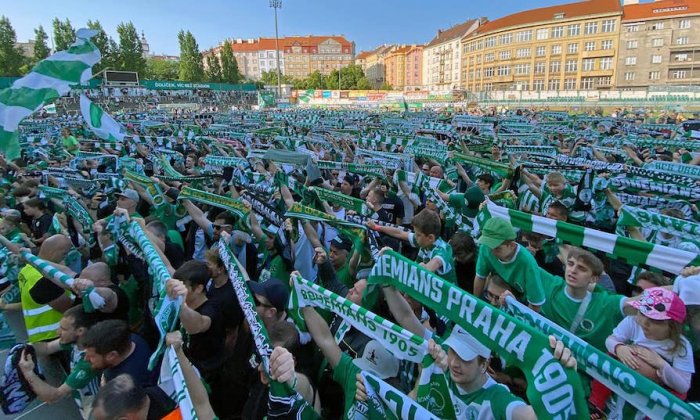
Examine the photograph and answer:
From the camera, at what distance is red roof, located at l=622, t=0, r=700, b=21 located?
73438 mm

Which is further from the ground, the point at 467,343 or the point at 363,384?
the point at 467,343

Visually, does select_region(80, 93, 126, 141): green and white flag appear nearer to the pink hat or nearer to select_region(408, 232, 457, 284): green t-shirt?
select_region(408, 232, 457, 284): green t-shirt

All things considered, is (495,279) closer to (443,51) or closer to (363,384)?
(363,384)

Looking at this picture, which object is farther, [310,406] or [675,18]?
[675,18]

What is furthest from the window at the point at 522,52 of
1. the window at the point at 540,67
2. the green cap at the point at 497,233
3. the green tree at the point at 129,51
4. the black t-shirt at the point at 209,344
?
the black t-shirt at the point at 209,344

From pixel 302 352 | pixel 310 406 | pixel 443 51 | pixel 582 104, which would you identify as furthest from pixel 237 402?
pixel 443 51

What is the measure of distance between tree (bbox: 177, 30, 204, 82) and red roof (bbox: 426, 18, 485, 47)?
62252 mm

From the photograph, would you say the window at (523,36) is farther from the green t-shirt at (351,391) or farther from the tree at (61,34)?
the green t-shirt at (351,391)

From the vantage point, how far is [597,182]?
231 inches

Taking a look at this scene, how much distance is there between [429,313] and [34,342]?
363 centimetres

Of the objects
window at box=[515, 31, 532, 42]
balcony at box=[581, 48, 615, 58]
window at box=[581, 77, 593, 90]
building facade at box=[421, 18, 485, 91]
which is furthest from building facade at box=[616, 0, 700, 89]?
building facade at box=[421, 18, 485, 91]

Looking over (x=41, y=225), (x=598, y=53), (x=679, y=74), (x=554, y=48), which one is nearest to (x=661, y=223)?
(x=41, y=225)

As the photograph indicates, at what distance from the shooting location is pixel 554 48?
84.0m

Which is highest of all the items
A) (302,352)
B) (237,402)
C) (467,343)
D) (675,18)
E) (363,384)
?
(675,18)
